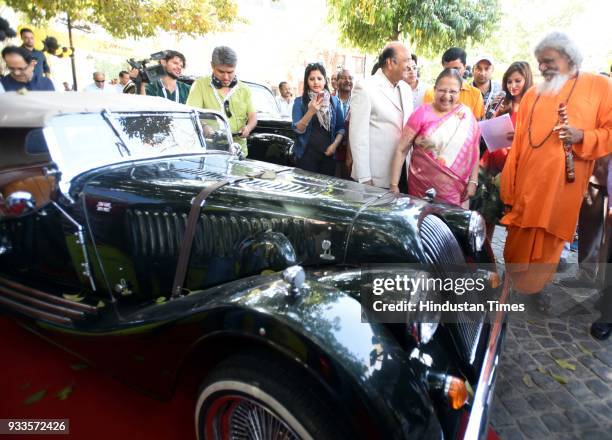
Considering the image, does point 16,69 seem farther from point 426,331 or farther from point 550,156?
point 550,156

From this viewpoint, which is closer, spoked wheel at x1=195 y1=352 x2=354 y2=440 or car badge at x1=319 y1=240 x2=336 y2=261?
spoked wheel at x1=195 y1=352 x2=354 y2=440

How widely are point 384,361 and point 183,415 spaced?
127cm

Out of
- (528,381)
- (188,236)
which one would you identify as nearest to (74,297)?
(188,236)

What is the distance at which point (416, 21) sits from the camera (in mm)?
9227

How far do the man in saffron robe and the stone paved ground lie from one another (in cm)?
45

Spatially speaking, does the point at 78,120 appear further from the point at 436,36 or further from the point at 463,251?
the point at 436,36

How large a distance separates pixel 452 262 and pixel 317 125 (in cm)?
247

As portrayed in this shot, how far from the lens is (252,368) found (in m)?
1.41

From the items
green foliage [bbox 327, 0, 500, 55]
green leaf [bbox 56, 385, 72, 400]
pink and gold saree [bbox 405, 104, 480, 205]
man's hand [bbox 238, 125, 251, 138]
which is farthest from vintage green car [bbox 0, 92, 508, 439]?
green foliage [bbox 327, 0, 500, 55]

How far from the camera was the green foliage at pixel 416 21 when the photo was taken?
902 cm

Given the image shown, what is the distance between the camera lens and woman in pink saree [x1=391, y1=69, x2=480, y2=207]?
117 inches

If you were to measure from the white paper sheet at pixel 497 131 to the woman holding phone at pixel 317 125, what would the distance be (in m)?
1.41

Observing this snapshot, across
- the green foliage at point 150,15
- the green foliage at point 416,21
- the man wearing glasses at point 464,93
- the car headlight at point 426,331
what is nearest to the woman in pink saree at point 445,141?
the man wearing glasses at point 464,93

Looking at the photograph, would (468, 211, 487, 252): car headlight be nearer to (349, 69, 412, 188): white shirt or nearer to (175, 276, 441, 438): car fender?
(175, 276, 441, 438): car fender
